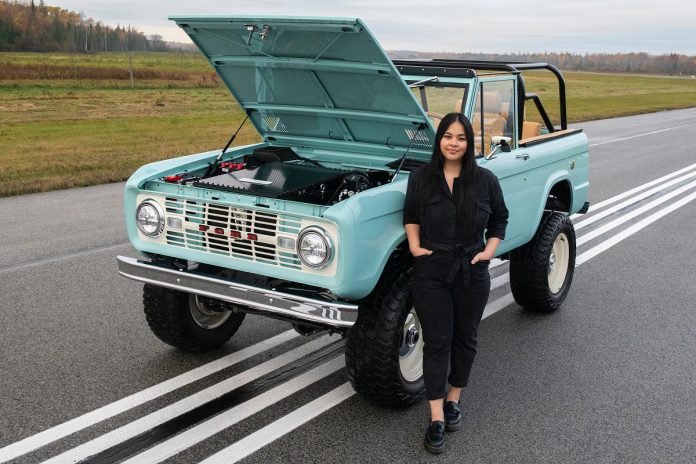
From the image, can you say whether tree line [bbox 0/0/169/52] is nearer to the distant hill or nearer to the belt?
the distant hill

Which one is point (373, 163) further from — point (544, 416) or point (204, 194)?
point (544, 416)

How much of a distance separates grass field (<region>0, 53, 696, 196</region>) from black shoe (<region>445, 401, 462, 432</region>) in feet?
29.3

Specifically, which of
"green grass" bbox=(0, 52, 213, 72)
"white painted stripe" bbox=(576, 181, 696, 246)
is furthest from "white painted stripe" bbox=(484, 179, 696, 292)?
"green grass" bbox=(0, 52, 213, 72)

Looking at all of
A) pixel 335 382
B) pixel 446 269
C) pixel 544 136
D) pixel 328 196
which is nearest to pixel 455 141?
pixel 446 269

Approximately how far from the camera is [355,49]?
Answer: 4.45m

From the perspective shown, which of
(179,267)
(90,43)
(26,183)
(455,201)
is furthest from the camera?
(90,43)

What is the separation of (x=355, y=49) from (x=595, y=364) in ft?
8.76

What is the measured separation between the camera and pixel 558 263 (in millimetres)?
6387

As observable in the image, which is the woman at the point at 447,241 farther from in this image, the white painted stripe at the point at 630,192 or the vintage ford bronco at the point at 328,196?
the white painted stripe at the point at 630,192

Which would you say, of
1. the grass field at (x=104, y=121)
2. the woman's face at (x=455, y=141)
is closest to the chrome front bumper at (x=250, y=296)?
the woman's face at (x=455, y=141)

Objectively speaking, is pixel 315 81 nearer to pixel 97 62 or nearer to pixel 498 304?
pixel 498 304

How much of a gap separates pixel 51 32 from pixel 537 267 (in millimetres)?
89608

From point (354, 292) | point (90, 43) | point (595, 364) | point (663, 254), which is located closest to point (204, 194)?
point (354, 292)

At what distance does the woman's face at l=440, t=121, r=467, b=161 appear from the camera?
12.8 ft
